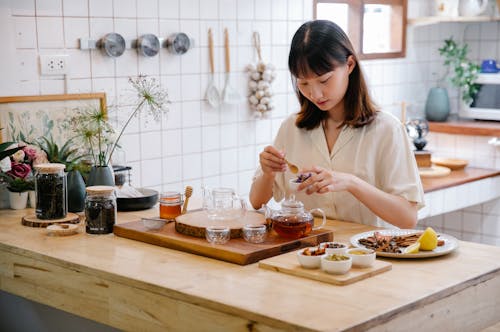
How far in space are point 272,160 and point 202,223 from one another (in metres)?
0.36

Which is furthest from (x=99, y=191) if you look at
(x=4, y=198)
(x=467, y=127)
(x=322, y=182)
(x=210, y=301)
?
(x=467, y=127)

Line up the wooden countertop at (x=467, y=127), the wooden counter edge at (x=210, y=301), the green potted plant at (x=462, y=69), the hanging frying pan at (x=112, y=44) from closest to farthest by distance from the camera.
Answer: the wooden counter edge at (x=210, y=301), the hanging frying pan at (x=112, y=44), the wooden countertop at (x=467, y=127), the green potted plant at (x=462, y=69)

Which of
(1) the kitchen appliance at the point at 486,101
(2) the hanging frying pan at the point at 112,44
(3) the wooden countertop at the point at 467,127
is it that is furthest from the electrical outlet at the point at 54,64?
(1) the kitchen appliance at the point at 486,101

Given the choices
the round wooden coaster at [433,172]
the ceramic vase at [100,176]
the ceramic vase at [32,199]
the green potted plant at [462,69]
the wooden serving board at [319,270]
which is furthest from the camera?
the green potted plant at [462,69]

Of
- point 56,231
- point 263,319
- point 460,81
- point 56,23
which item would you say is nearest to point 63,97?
point 56,23

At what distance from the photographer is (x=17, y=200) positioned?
288 centimetres

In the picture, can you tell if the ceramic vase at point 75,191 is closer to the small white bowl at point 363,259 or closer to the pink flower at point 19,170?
the pink flower at point 19,170

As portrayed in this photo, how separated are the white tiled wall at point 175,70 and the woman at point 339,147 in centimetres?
85

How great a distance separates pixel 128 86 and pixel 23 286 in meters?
1.22

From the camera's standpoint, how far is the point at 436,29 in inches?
199

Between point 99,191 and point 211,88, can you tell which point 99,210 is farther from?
point 211,88

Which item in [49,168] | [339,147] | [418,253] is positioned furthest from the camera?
[339,147]

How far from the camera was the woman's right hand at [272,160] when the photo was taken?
2582mm

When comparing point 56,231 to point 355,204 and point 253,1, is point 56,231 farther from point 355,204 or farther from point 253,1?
point 253,1
